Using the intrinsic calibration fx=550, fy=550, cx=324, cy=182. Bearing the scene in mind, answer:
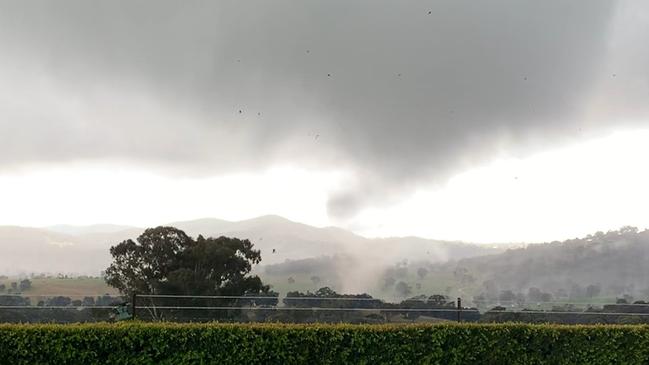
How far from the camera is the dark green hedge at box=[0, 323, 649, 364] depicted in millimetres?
8984

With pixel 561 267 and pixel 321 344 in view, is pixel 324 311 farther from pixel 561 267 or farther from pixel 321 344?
pixel 561 267

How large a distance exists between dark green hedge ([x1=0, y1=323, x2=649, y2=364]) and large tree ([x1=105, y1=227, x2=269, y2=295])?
17030 mm

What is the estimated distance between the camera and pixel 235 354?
362 inches

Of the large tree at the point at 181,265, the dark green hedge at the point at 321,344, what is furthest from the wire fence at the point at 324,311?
the large tree at the point at 181,265

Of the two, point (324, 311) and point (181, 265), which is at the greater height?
point (181, 265)

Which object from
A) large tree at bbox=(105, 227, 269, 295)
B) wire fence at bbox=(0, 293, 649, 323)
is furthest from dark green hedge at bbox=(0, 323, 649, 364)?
large tree at bbox=(105, 227, 269, 295)

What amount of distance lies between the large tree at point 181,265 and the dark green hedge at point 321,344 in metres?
17.0

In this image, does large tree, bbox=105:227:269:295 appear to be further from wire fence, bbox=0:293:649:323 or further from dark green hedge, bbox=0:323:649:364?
dark green hedge, bbox=0:323:649:364

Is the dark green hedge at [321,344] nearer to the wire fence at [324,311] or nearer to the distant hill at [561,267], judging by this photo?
the wire fence at [324,311]

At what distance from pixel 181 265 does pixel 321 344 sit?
1976 centimetres

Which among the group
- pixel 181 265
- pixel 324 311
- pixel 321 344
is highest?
pixel 181 265

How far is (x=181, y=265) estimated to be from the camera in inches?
1094

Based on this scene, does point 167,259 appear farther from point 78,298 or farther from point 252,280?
point 78,298

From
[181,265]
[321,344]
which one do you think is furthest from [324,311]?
[181,265]
